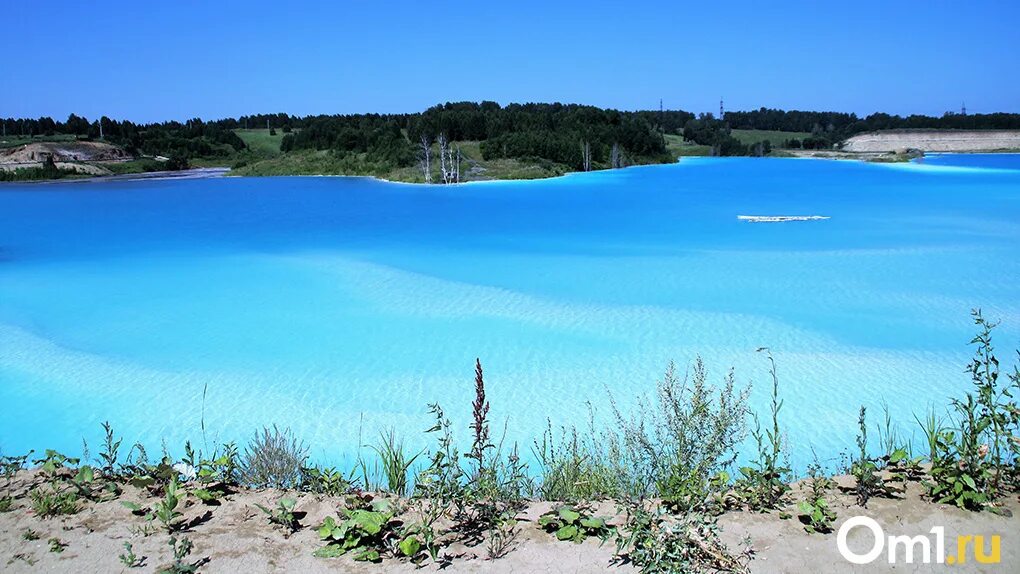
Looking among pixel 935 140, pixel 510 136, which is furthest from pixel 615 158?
pixel 935 140

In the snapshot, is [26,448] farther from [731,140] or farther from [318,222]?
[731,140]

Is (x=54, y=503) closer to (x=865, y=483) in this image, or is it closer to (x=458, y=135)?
(x=865, y=483)

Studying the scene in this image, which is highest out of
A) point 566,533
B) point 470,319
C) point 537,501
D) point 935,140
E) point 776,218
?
point 935,140

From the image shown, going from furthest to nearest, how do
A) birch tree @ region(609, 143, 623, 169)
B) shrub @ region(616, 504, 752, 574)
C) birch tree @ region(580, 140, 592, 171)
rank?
birch tree @ region(609, 143, 623, 169)
birch tree @ region(580, 140, 592, 171)
shrub @ region(616, 504, 752, 574)

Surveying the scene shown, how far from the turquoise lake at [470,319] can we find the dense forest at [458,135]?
2395 centimetres

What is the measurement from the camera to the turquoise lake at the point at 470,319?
666 centimetres

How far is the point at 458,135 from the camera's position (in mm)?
63750

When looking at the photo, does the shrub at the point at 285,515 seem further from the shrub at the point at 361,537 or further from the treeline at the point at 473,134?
the treeline at the point at 473,134

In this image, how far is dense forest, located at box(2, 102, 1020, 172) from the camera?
5231cm

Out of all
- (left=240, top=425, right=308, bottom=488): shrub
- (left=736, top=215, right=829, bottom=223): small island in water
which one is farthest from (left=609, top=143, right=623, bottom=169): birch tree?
(left=240, top=425, right=308, bottom=488): shrub

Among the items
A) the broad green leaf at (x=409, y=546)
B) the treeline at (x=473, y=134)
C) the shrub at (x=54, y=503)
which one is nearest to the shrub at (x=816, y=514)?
the broad green leaf at (x=409, y=546)

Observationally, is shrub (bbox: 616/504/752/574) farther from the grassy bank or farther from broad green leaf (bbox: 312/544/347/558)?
broad green leaf (bbox: 312/544/347/558)

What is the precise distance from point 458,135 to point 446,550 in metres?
62.7

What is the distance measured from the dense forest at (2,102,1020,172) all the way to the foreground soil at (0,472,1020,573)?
37402mm
